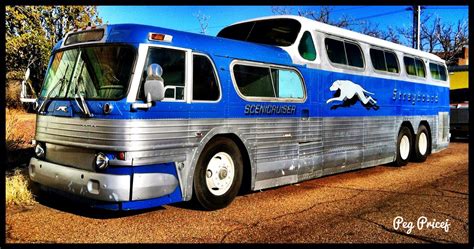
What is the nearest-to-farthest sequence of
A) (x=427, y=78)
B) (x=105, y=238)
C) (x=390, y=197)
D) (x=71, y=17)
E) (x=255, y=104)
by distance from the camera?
(x=105, y=238)
(x=255, y=104)
(x=390, y=197)
(x=427, y=78)
(x=71, y=17)

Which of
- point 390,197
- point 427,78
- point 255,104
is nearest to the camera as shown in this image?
point 255,104

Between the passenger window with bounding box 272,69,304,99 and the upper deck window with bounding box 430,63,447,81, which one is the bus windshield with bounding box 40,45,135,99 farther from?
the upper deck window with bounding box 430,63,447,81

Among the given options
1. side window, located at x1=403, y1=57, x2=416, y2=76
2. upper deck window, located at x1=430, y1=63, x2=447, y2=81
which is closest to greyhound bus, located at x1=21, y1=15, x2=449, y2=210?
side window, located at x1=403, y1=57, x2=416, y2=76

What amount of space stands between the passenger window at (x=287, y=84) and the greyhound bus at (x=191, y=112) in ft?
0.05

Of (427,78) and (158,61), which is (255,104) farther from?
(427,78)

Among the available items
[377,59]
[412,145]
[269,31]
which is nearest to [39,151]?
[269,31]

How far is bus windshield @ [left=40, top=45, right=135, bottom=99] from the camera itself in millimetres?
5414

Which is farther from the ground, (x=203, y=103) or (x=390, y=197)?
(x=203, y=103)

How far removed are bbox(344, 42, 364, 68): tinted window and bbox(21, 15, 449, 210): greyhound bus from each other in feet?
0.39

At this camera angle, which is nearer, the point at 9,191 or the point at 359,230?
the point at 359,230

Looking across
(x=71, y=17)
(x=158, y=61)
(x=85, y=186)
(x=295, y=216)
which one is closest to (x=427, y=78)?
(x=295, y=216)

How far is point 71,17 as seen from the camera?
18.1 meters

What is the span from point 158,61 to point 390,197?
423 cm

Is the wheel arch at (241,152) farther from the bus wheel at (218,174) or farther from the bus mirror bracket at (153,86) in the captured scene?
the bus mirror bracket at (153,86)
